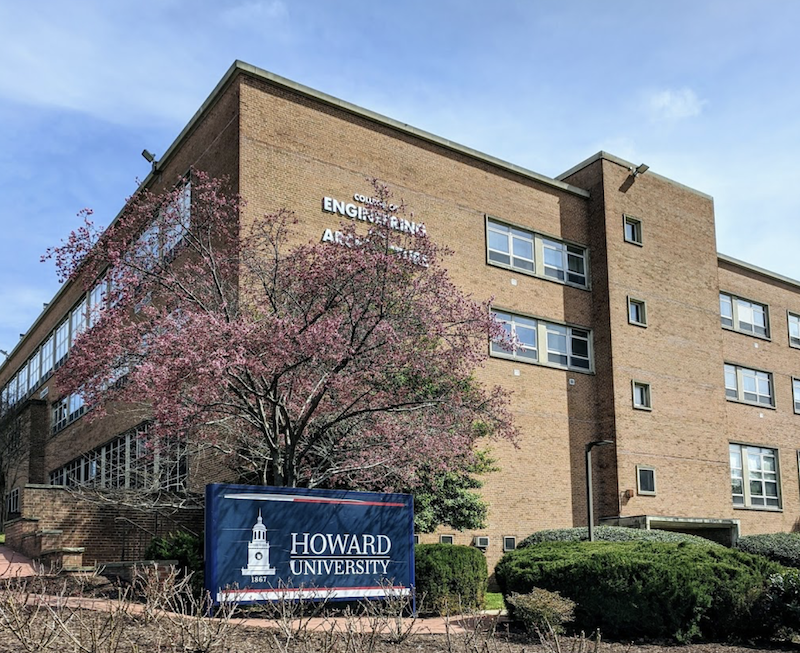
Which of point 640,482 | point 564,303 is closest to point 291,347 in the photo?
point 564,303

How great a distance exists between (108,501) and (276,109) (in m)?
10.9

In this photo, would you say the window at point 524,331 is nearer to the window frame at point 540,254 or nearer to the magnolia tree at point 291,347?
the window frame at point 540,254

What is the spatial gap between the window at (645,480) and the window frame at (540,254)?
595cm

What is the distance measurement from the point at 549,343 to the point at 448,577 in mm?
13694

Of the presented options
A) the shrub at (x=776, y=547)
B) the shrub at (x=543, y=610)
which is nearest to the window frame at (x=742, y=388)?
the shrub at (x=776, y=547)

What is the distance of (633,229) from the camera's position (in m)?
31.4

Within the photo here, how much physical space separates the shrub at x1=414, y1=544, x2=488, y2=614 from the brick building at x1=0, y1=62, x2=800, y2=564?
283 inches

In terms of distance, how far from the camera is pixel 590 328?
2995 cm

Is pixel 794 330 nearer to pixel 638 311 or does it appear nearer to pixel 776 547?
pixel 638 311

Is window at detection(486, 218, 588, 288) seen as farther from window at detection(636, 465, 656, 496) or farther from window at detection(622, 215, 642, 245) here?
window at detection(636, 465, 656, 496)

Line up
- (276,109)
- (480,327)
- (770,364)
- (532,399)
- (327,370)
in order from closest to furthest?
(327,370), (480,327), (276,109), (532,399), (770,364)

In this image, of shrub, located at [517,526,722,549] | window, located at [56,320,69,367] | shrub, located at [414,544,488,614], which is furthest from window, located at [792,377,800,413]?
window, located at [56,320,69,367]

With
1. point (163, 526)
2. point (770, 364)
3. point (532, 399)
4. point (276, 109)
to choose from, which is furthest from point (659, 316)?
point (163, 526)

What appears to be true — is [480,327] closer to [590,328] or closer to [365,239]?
[365,239]
